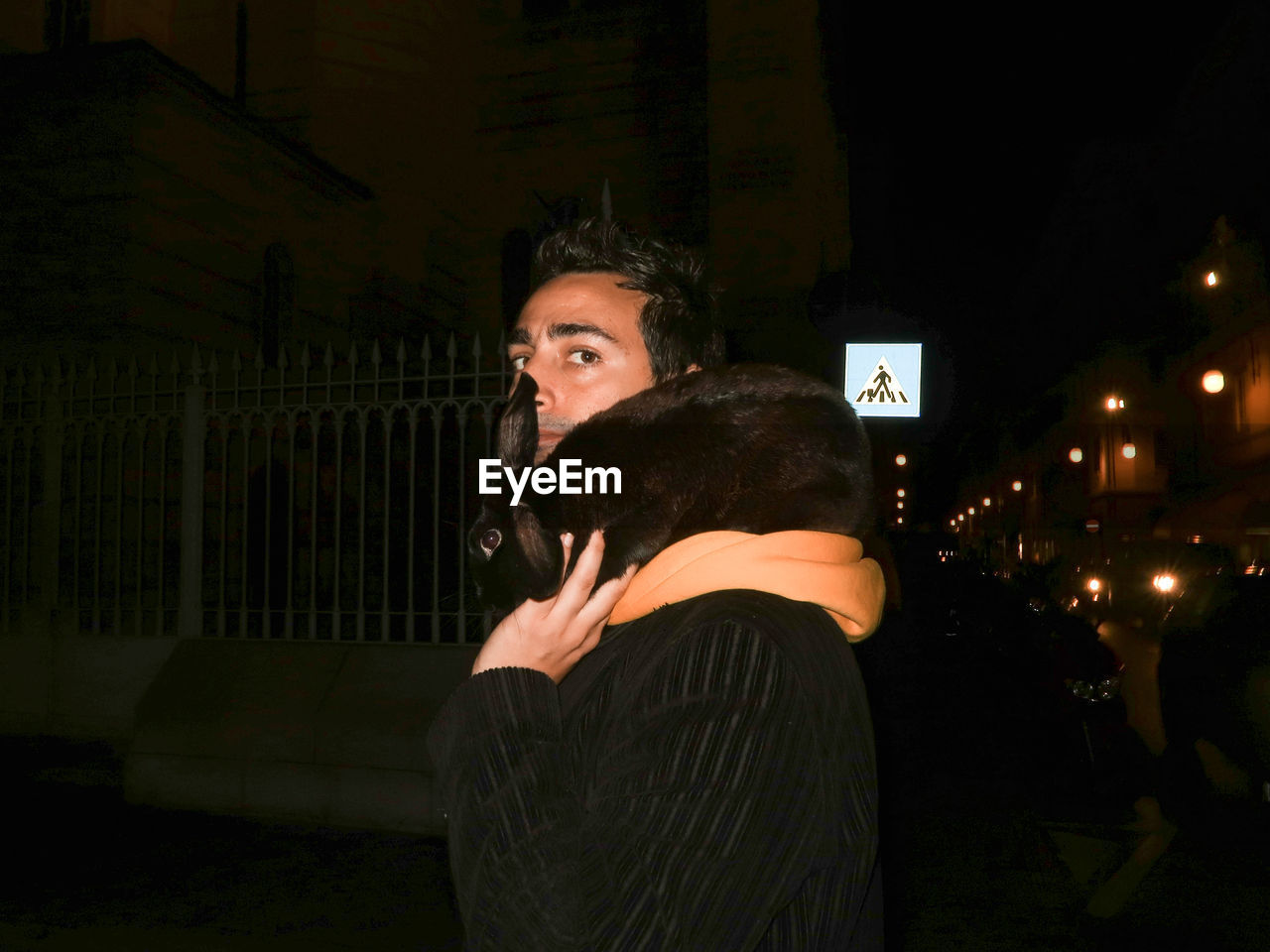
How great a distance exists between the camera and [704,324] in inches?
75.5

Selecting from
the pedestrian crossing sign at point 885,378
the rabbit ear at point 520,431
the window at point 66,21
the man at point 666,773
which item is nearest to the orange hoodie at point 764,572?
the man at point 666,773

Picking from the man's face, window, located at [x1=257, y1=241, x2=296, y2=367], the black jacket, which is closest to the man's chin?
the man's face

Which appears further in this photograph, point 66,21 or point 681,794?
point 66,21

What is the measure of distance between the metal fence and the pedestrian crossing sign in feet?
10.5

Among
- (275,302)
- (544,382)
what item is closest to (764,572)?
(544,382)

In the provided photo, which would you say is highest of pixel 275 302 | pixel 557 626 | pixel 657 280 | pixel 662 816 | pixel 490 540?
pixel 275 302

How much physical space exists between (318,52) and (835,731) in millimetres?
19072

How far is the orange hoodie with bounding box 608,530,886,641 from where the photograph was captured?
1322mm

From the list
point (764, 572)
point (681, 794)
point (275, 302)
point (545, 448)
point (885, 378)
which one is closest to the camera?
point (681, 794)

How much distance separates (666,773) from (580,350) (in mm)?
857

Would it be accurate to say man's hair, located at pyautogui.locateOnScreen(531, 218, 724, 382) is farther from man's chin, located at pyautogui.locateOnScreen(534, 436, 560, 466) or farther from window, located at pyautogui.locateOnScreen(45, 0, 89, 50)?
window, located at pyautogui.locateOnScreen(45, 0, 89, 50)

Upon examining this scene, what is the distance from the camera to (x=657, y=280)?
1879mm

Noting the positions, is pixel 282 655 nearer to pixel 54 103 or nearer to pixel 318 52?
pixel 54 103

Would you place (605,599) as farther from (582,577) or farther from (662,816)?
(662,816)
